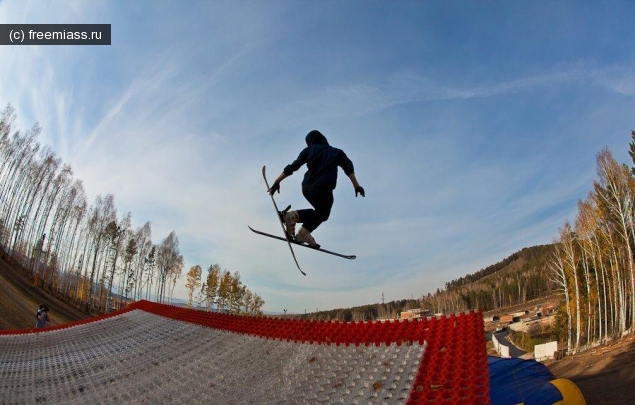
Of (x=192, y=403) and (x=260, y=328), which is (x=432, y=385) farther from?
(x=260, y=328)


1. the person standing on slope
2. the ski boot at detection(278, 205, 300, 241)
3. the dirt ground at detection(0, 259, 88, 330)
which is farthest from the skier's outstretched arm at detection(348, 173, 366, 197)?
the dirt ground at detection(0, 259, 88, 330)

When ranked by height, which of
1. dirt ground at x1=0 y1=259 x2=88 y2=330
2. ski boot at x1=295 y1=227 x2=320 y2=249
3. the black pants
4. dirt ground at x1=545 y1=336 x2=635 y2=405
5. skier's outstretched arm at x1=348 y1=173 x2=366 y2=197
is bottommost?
dirt ground at x1=545 y1=336 x2=635 y2=405

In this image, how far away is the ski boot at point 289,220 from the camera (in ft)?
16.6

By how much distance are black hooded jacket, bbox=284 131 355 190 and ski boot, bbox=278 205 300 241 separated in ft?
1.45

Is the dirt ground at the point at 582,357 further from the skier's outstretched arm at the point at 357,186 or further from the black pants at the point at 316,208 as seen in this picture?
the black pants at the point at 316,208

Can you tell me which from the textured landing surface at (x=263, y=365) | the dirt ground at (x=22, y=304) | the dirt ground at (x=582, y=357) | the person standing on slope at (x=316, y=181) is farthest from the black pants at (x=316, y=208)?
the dirt ground at (x=22, y=304)

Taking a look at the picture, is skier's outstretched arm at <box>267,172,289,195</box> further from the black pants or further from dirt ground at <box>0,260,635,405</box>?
dirt ground at <box>0,260,635,405</box>

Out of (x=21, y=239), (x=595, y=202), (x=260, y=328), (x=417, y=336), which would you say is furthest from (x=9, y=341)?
(x=21, y=239)

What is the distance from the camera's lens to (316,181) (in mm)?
4832

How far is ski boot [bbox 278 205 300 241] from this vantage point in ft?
16.6

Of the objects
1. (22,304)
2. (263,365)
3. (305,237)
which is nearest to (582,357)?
(305,237)

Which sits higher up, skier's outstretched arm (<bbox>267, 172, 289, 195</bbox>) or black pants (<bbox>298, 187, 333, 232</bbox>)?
skier's outstretched arm (<bbox>267, 172, 289, 195</bbox>)

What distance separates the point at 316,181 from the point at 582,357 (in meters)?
30.2

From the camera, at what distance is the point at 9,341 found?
7.27 metres
